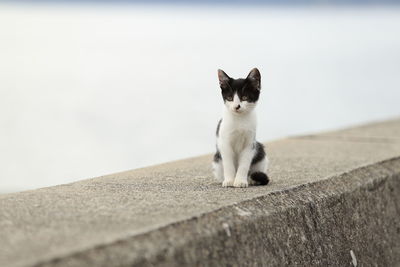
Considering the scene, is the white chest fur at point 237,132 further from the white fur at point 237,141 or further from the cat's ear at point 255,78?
the cat's ear at point 255,78

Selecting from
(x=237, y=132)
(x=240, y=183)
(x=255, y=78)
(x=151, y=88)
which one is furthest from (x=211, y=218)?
(x=151, y=88)

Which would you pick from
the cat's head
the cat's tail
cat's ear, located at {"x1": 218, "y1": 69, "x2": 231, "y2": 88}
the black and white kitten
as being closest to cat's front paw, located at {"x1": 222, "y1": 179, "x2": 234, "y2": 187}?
the black and white kitten

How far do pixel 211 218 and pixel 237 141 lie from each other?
1081 mm

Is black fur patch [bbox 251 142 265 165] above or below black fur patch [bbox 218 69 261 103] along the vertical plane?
below

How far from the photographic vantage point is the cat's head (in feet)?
13.7

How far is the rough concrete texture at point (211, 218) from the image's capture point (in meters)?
2.83

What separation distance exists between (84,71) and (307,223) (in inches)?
678

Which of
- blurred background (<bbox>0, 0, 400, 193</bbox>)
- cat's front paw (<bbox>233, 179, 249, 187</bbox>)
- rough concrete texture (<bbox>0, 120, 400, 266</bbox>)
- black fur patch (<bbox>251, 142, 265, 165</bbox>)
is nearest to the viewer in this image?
rough concrete texture (<bbox>0, 120, 400, 266</bbox>)

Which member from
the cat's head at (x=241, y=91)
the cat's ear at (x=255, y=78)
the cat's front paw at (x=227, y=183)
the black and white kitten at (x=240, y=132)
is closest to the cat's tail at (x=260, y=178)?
the black and white kitten at (x=240, y=132)

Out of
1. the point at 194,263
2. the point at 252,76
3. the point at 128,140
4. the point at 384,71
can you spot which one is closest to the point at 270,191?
the point at 252,76

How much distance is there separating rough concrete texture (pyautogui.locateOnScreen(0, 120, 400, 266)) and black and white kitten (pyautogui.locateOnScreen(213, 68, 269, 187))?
12cm

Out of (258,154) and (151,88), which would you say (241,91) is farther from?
(151,88)

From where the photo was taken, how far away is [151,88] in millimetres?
17469

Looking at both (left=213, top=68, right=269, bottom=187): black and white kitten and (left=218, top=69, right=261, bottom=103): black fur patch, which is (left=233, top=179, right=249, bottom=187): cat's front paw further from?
(left=218, top=69, right=261, bottom=103): black fur patch
